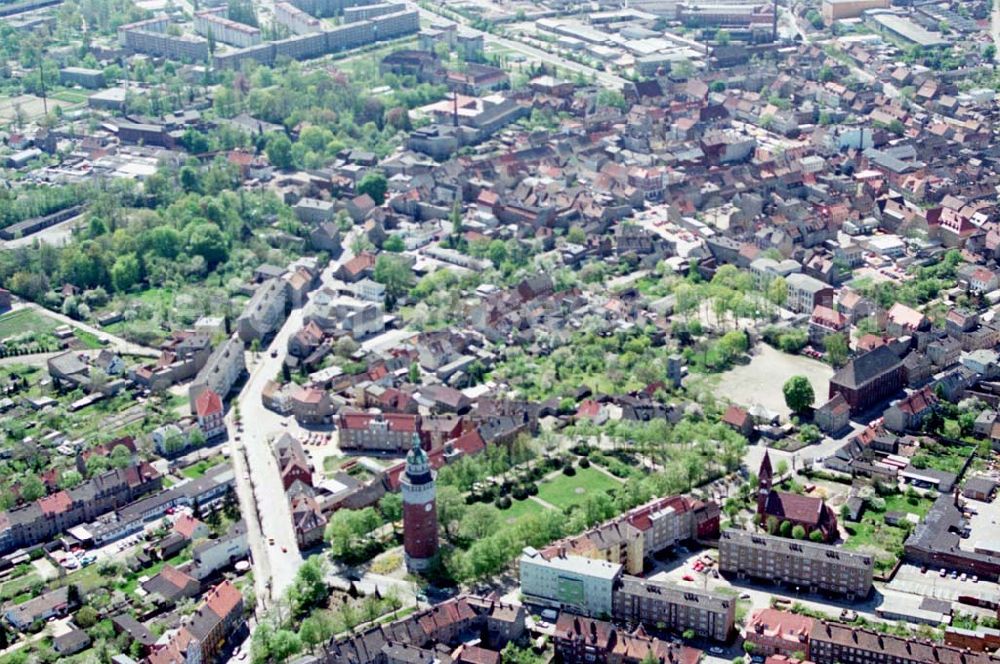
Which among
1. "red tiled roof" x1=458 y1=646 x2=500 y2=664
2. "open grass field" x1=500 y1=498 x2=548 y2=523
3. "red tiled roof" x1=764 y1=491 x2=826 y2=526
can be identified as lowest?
"open grass field" x1=500 y1=498 x2=548 y2=523

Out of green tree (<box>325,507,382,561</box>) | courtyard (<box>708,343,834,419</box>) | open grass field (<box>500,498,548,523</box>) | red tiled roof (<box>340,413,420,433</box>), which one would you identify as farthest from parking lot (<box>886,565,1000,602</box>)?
red tiled roof (<box>340,413,420,433</box>)

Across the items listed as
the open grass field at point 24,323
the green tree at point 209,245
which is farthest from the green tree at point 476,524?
Answer: the green tree at point 209,245

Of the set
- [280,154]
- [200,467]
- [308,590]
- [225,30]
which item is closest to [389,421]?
[200,467]

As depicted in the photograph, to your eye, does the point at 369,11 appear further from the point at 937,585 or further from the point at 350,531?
the point at 937,585

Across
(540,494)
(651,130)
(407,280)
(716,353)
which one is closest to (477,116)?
(651,130)

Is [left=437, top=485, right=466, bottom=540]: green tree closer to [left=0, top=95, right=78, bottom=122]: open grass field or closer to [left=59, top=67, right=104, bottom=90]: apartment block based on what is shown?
[left=0, top=95, right=78, bottom=122]: open grass field

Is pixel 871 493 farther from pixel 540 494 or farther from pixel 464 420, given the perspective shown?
pixel 464 420
